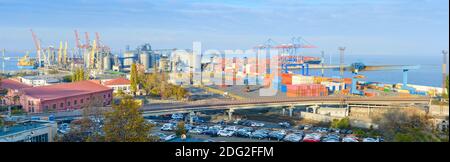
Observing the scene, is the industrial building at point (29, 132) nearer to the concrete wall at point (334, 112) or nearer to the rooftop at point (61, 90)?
the rooftop at point (61, 90)

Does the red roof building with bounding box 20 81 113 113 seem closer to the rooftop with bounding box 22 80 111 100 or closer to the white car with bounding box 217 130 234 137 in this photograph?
the rooftop with bounding box 22 80 111 100

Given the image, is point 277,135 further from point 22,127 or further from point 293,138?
point 22,127

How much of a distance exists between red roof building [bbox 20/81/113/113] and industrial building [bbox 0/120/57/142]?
3.08 meters

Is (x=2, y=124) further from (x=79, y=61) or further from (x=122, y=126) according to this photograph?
(x=79, y=61)

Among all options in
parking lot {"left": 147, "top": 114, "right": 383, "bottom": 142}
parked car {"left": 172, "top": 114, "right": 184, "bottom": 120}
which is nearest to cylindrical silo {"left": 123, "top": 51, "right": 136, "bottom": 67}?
parked car {"left": 172, "top": 114, "right": 184, "bottom": 120}

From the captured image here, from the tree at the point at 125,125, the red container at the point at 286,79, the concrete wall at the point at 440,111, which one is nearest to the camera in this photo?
the concrete wall at the point at 440,111

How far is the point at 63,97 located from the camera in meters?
7.72

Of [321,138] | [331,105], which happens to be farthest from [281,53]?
[321,138]

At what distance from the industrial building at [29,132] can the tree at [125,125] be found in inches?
47.6

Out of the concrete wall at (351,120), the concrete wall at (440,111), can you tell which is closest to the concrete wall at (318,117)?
the concrete wall at (351,120)

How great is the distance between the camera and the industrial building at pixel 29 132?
11.4ft

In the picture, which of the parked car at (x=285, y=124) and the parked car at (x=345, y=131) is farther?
the parked car at (x=285, y=124)
